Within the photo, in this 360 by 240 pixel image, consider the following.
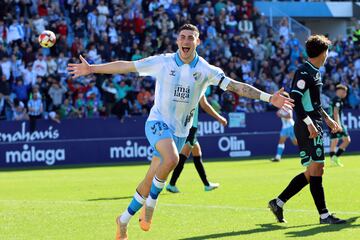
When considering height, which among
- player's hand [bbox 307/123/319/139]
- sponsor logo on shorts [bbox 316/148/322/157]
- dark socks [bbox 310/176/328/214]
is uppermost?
player's hand [bbox 307/123/319/139]

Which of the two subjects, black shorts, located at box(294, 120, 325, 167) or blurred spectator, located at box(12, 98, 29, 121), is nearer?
black shorts, located at box(294, 120, 325, 167)

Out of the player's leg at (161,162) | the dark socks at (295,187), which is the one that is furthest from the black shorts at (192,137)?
the player's leg at (161,162)

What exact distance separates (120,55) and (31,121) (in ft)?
18.9

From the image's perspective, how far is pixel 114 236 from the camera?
10.2 meters

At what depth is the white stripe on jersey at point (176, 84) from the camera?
10.1 metres

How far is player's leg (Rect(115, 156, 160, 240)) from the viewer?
31.8 ft

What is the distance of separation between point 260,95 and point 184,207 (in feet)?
13.4

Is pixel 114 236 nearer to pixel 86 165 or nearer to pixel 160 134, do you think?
pixel 160 134

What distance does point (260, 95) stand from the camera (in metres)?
9.85

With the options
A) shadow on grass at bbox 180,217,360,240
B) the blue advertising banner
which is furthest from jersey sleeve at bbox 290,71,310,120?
the blue advertising banner

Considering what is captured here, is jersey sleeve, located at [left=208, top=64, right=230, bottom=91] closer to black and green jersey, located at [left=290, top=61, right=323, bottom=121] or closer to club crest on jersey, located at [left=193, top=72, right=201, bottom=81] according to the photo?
club crest on jersey, located at [left=193, top=72, right=201, bottom=81]

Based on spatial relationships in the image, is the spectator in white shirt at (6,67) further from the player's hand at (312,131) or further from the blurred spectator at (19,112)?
the player's hand at (312,131)

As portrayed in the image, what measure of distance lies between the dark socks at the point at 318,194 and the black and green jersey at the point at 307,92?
835 mm

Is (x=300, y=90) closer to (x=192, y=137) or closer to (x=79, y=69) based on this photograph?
(x=79, y=69)
